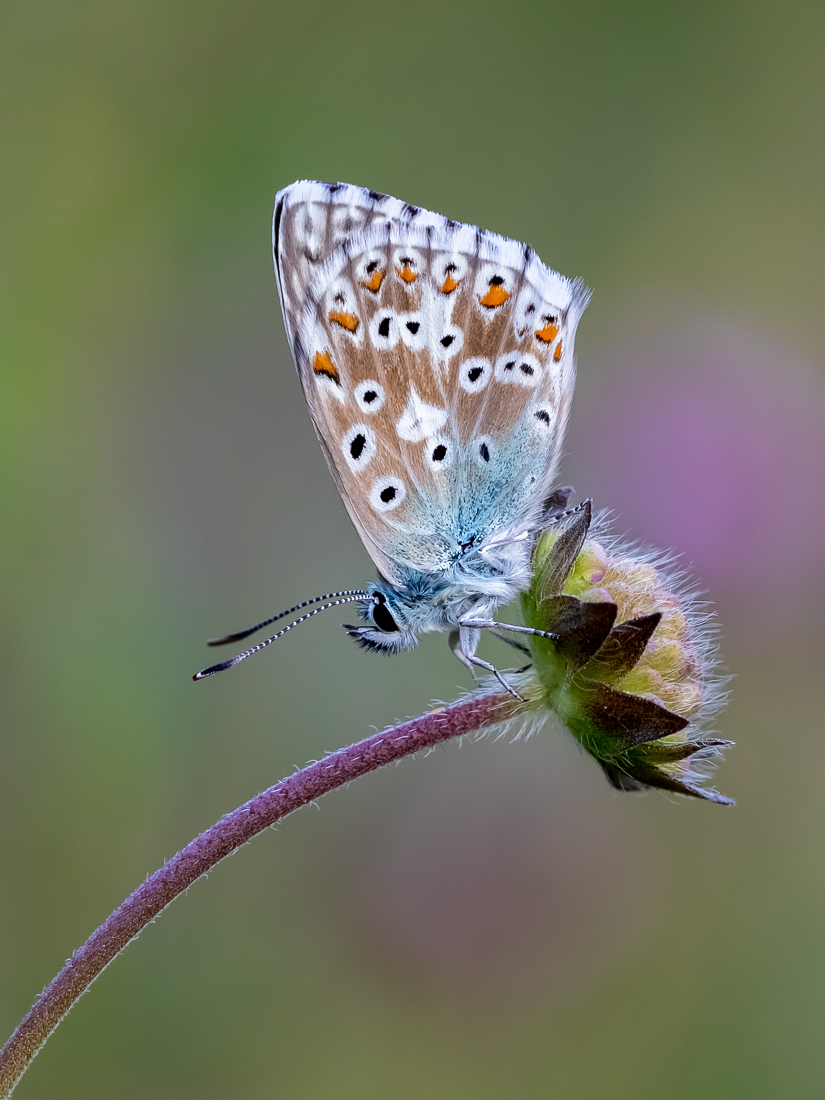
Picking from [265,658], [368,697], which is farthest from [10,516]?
[368,697]

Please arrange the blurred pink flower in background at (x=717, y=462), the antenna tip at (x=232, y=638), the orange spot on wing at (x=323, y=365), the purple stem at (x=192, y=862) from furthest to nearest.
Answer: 1. the blurred pink flower in background at (x=717, y=462)
2. the orange spot on wing at (x=323, y=365)
3. the antenna tip at (x=232, y=638)
4. the purple stem at (x=192, y=862)

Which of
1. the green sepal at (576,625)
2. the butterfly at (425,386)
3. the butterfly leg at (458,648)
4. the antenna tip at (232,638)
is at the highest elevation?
the butterfly at (425,386)

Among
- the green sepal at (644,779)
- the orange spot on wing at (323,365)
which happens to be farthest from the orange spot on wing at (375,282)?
the green sepal at (644,779)

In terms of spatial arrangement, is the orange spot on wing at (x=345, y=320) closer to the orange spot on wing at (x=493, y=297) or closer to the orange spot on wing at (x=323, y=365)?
the orange spot on wing at (x=323, y=365)

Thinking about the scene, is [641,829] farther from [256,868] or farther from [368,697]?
[256,868]

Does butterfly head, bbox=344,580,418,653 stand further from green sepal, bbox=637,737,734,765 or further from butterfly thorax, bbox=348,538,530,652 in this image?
green sepal, bbox=637,737,734,765

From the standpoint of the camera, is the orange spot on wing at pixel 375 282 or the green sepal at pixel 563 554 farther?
the orange spot on wing at pixel 375 282
